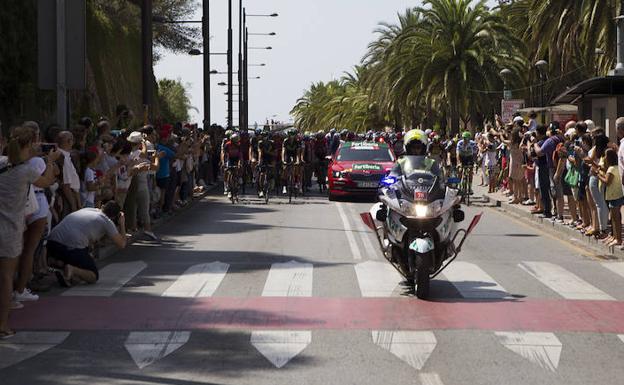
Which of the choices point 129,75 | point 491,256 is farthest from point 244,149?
point 129,75

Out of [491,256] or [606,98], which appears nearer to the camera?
[491,256]

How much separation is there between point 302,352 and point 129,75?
43415 mm

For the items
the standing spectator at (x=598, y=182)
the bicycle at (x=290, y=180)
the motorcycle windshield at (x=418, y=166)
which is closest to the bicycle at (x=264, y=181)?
the bicycle at (x=290, y=180)

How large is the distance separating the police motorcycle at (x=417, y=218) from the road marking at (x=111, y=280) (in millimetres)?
2931

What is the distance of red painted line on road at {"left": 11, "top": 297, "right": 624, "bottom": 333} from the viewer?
394 inches

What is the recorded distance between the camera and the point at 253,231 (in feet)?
65.8

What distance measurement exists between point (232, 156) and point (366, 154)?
4372 millimetres

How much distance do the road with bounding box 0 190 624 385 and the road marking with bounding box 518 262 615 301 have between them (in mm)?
26

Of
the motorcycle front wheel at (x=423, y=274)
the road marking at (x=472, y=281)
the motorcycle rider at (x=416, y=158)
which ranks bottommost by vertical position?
the road marking at (x=472, y=281)

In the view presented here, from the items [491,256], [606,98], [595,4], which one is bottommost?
[491,256]

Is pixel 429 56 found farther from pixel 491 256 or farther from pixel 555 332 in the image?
pixel 555 332

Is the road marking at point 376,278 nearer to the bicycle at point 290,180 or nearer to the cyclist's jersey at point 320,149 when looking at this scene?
the bicycle at point 290,180

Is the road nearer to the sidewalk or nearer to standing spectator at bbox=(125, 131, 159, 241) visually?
the sidewalk

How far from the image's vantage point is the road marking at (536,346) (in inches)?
333
